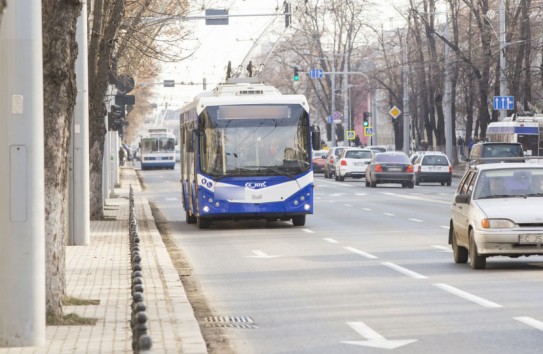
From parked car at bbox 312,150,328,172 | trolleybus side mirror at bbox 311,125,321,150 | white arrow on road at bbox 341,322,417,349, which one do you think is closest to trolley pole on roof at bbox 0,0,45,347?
white arrow on road at bbox 341,322,417,349

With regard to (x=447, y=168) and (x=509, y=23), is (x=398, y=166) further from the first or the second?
(x=509, y=23)

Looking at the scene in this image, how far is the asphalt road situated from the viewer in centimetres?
1216

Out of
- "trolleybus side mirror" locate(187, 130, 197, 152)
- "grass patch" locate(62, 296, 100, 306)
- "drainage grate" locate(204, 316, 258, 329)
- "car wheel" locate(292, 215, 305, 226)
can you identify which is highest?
"trolleybus side mirror" locate(187, 130, 197, 152)

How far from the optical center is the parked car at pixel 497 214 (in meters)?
18.9

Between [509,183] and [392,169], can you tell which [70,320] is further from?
[392,169]

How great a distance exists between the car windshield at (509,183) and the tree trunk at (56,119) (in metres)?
7.82

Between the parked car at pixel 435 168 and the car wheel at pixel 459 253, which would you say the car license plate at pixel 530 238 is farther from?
the parked car at pixel 435 168

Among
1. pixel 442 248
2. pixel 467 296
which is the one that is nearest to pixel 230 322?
pixel 467 296

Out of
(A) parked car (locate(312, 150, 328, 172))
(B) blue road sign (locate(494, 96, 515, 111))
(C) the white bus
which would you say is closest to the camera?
(B) blue road sign (locate(494, 96, 515, 111))

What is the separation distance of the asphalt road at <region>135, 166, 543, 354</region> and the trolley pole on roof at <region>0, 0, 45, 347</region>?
5.99ft

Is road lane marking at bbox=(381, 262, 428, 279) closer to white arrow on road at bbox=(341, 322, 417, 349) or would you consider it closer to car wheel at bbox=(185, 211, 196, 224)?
white arrow on road at bbox=(341, 322, 417, 349)

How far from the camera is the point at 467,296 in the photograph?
15766mm

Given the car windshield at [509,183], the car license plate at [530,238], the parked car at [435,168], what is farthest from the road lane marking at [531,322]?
the parked car at [435,168]

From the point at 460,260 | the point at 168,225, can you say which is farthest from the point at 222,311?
the point at 168,225
